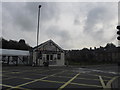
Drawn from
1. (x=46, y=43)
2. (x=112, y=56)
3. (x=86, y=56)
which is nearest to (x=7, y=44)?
(x=46, y=43)

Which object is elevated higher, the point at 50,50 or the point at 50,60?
the point at 50,50

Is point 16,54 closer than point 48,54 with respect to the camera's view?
Yes

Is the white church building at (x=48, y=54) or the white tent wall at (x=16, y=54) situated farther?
the white church building at (x=48, y=54)

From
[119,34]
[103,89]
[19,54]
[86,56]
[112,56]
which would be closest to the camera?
[119,34]

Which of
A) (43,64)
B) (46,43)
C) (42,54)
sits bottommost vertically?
(43,64)

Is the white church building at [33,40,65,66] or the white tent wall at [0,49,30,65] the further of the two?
the white church building at [33,40,65,66]

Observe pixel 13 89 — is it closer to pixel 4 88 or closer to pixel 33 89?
pixel 4 88

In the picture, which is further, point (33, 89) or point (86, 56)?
point (86, 56)

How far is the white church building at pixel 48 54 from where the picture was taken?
26156mm

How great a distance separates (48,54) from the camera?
27.5 metres

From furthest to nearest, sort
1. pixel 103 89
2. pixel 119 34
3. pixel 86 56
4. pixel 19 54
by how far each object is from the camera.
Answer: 1. pixel 86 56
2. pixel 19 54
3. pixel 103 89
4. pixel 119 34

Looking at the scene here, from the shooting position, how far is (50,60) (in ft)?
89.5

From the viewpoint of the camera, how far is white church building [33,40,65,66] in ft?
85.8

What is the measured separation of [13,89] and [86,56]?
136 ft
